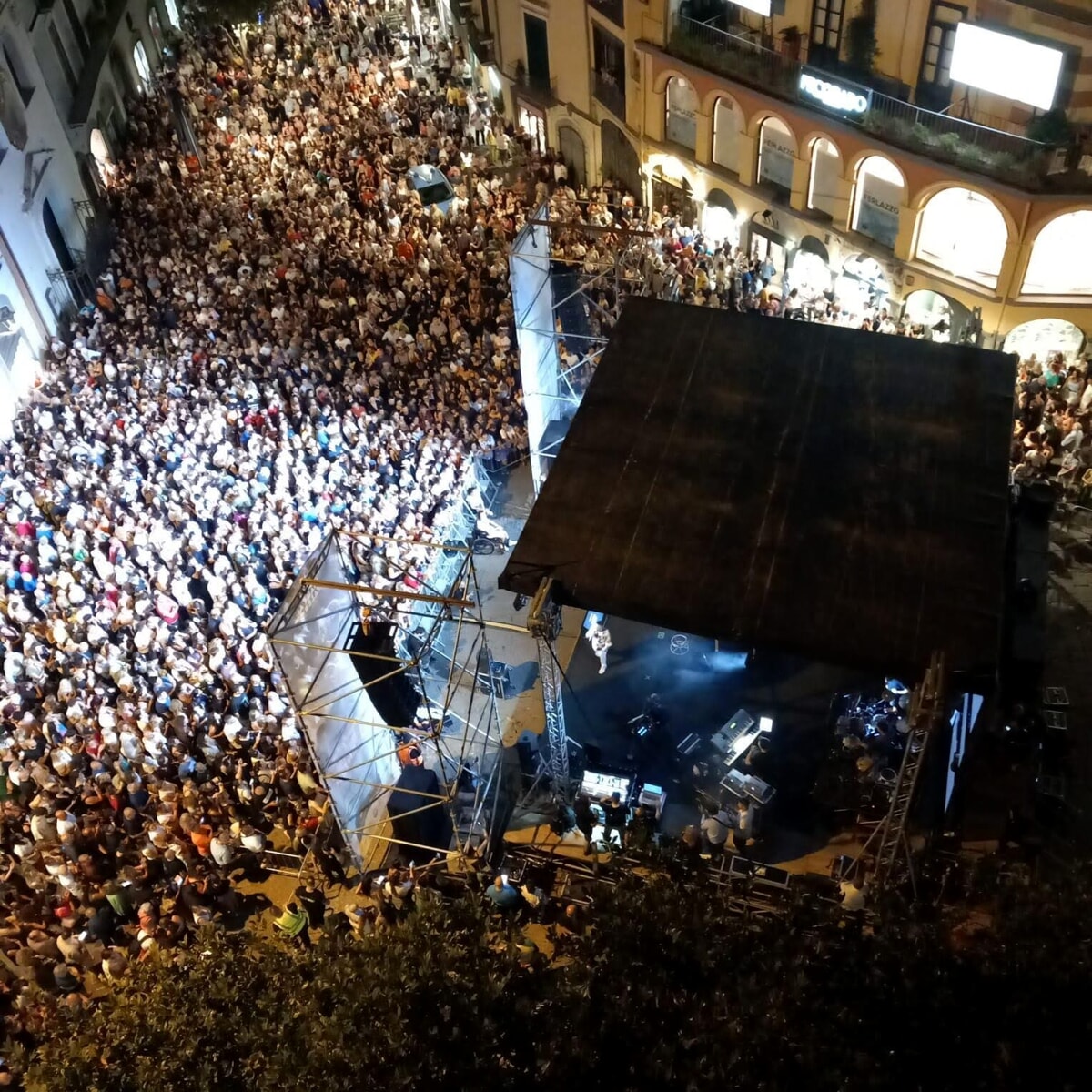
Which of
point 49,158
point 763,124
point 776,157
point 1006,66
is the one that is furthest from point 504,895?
point 49,158

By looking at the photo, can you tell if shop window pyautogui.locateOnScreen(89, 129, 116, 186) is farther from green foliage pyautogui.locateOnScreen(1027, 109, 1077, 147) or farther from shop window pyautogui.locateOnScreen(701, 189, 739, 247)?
green foliage pyautogui.locateOnScreen(1027, 109, 1077, 147)

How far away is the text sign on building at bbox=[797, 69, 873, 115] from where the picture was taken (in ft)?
66.7

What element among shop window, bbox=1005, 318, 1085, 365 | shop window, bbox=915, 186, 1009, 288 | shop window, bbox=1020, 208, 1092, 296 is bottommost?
shop window, bbox=1005, 318, 1085, 365

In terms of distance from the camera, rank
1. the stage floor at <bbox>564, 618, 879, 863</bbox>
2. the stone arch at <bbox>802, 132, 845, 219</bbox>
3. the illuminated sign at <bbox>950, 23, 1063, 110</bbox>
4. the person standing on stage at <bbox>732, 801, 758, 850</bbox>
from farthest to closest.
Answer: the stone arch at <bbox>802, 132, 845, 219</bbox> → the illuminated sign at <bbox>950, 23, 1063, 110</bbox> → the stage floor at <bbox>564, 618, 879, 863</bbox> → the person standing on stage at <bbox>732, 801, 758, 850</bbox>

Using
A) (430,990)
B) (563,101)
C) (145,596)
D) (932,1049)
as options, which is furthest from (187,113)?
(932,1049)

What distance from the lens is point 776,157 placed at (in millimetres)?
23469

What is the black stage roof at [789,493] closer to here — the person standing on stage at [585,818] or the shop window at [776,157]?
the person standing on stage at [585,818]

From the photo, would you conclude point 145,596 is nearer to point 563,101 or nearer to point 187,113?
point 563,101

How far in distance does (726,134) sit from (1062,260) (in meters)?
8.57

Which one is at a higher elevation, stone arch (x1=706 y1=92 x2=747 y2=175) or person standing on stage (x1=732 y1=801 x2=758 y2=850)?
stone arch (x1=706 y1=92 x2=747 y2=175)

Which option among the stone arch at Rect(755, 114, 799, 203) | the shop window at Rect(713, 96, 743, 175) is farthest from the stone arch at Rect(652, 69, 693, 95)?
the stone arch at Rect(755, 114, 799, 203)

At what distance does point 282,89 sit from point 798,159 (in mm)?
18759

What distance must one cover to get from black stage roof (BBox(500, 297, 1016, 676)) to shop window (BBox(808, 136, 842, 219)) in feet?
27.6

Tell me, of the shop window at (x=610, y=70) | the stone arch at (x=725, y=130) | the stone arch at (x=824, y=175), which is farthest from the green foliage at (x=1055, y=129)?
the shop window at (x=610, y=70)
